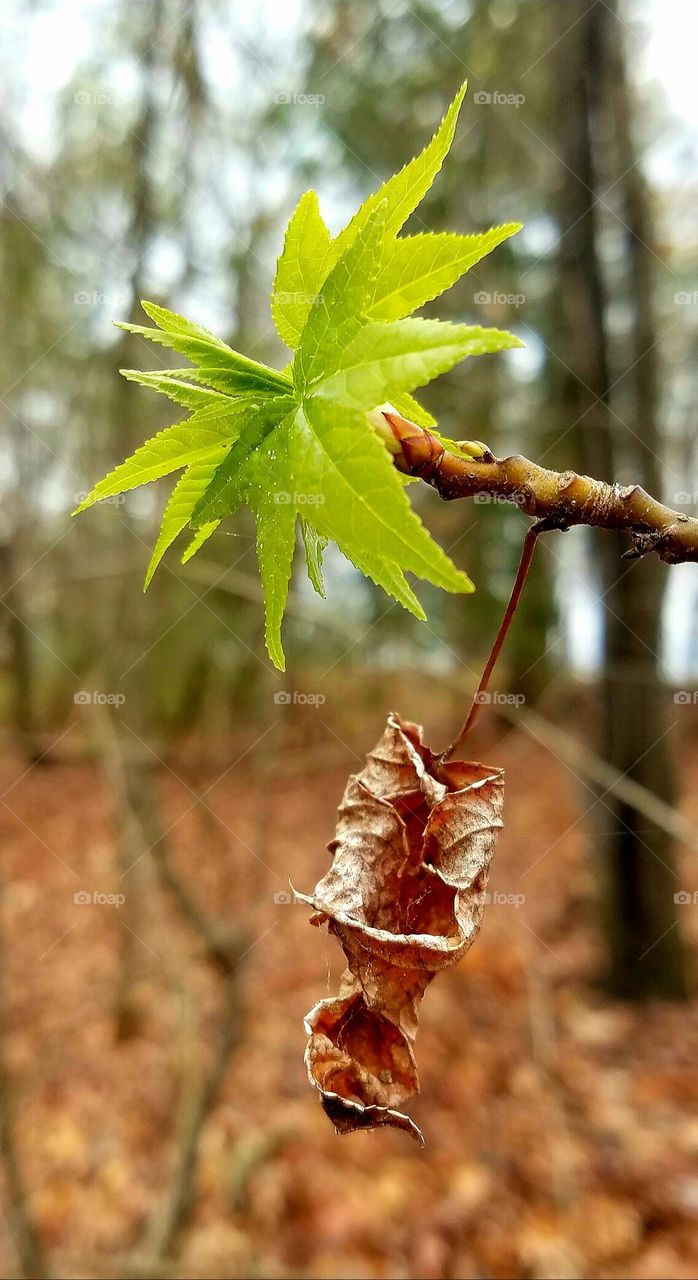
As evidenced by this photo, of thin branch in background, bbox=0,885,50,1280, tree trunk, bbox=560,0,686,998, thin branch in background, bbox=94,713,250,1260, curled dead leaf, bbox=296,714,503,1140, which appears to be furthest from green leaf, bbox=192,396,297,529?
tree trunk, bbox=560,0,686,998

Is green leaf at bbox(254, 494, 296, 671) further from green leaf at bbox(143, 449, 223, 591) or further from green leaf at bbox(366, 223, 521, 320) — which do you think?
green leaf at bbox(366, 223, 521, 320)

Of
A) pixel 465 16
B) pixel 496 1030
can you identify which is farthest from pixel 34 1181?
pixel 465 16

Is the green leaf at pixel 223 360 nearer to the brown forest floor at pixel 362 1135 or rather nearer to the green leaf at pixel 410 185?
the green leaf at pixel 410 185

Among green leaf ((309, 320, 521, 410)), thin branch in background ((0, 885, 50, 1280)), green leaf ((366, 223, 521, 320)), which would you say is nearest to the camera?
green leaf ((309, 320, 521, 410))

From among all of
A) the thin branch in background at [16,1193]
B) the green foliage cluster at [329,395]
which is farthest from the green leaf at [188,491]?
the thin branch in background at [16,1193]

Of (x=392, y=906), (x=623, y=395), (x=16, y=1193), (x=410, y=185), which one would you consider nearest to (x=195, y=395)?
(x=410, y=185)

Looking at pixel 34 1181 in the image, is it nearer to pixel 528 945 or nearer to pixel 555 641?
pixel 528 945

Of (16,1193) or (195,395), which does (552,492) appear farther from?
(16,1193)
